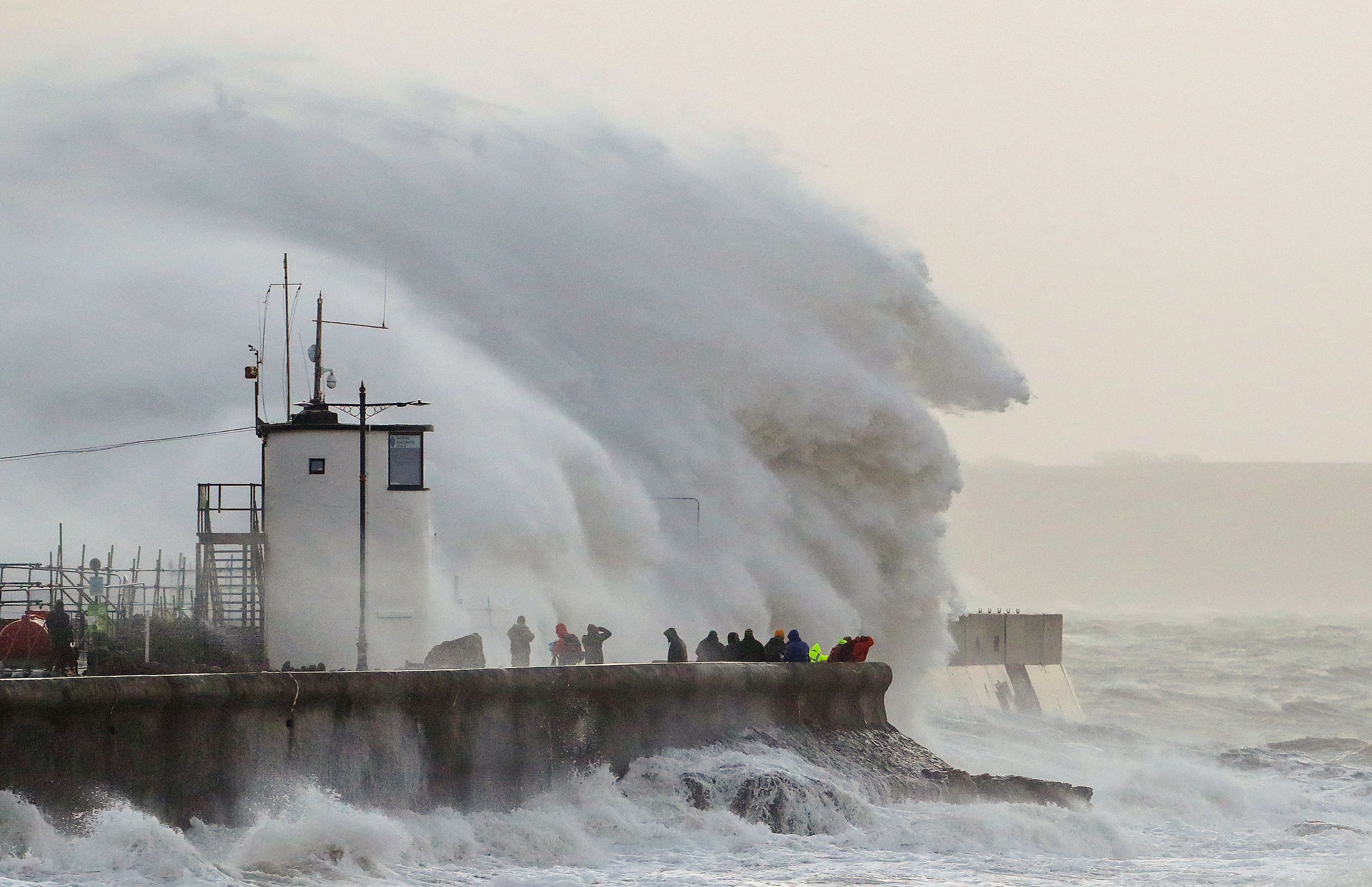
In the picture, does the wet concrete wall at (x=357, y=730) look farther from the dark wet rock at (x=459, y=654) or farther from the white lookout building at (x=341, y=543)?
the white lookout building at (x=341, y=543)

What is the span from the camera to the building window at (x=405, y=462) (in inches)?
703

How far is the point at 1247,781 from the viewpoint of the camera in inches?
998

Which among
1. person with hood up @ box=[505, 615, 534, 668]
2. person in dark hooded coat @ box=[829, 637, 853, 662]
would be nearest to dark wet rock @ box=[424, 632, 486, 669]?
person with hood up @ box=[505, 615, 534, 668]

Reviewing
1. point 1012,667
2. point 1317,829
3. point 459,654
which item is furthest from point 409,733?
point 1012,667

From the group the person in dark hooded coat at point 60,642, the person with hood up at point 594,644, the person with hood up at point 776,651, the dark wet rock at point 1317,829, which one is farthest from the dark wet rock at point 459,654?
the dark wet rock at point 1317,829

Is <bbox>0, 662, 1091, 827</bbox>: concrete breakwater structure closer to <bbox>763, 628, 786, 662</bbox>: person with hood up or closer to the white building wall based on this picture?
<bbox>763, 628, 786, 662</bbox>: person with hood up

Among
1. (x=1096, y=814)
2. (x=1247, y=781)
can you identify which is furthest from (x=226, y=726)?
(x=1247, y=781)

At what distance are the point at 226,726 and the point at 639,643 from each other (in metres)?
13.0

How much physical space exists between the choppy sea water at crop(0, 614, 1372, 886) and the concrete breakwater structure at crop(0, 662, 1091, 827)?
0.20 metres

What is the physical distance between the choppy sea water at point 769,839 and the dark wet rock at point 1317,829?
0.14ft

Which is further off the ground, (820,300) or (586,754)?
(820,300)

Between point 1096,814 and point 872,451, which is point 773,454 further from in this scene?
point 1096,814

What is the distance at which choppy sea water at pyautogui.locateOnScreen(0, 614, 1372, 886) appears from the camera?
40.8 feet

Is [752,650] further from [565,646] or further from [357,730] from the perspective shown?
[357,730]
